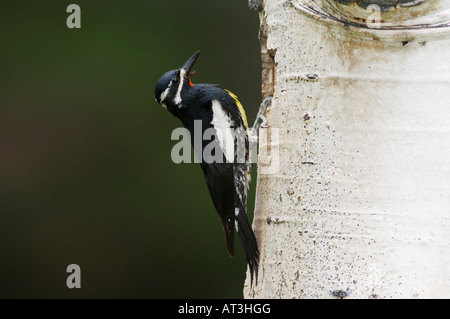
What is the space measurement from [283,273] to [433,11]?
980 millimetres

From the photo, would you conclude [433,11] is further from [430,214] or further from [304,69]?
[430,214]

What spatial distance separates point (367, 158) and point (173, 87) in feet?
4.84

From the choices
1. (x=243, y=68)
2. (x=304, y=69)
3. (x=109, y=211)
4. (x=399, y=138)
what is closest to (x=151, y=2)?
(x=243, y=68)

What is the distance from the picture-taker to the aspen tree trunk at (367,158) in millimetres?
2090

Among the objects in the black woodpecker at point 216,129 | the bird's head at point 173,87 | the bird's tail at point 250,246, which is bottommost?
the bird's tail at point 250,246

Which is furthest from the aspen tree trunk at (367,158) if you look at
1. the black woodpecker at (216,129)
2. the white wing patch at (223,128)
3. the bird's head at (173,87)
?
the bird's head at (173,87)

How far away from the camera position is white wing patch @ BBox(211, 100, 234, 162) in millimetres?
3297

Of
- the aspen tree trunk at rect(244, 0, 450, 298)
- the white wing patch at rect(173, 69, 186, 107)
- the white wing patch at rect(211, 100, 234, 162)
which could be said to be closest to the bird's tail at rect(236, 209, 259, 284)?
the aspen tree trunk at rect(244, 0, 450, 298)

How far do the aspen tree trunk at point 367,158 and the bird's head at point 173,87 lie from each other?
1129mm

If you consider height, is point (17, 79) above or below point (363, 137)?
above

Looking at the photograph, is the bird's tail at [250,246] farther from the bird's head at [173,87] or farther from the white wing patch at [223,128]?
the bird's head at [173,87]

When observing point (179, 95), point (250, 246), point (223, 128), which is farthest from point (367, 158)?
point (179, 95)

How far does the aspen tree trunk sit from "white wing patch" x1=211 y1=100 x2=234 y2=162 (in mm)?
935

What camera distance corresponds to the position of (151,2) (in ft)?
18.6
